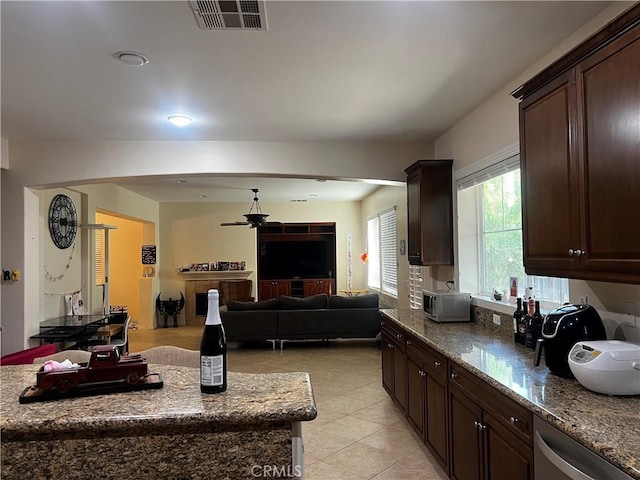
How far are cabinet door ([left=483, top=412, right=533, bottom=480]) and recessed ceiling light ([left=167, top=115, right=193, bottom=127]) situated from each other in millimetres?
3264

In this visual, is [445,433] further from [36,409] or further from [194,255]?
[194,255]

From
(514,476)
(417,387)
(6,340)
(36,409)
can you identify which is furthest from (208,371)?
(6,340)

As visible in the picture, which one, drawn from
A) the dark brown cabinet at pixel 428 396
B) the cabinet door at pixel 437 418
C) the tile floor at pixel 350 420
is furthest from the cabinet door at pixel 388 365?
the cabinet door at pixel 437 418

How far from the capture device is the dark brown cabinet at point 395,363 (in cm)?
383

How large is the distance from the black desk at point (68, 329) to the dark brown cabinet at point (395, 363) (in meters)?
3.24

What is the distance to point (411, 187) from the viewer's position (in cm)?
471

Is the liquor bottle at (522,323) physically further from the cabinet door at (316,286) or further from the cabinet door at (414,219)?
the cabinet door at (316,286)

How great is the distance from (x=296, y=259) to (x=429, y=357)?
7.70 metres

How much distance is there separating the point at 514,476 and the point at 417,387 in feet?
4.78

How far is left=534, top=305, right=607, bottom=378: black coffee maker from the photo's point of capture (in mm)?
2076

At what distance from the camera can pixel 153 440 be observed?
1302mm

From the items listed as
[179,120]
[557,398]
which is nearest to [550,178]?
[557,398]

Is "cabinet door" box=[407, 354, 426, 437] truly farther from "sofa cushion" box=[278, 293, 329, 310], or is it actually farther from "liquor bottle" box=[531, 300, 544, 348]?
"sofa cushion" box=[278, 293, 329, 310]

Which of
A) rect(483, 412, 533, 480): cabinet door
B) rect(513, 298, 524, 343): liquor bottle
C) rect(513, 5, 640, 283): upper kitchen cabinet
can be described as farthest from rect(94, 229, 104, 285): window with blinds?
rect(513, 5, 640, 283): upper kitchen cabinet
